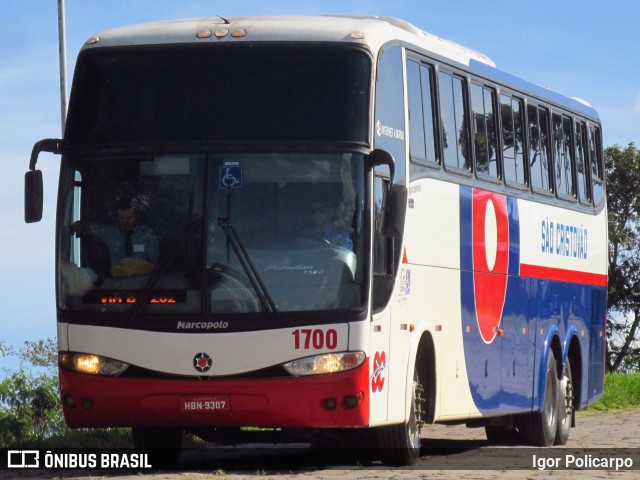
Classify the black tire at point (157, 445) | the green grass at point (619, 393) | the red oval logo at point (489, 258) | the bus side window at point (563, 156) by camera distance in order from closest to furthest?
1. the black tire at point (157, 445)
2. the red oval logo at point (489, 258)
3. the bus side window at point (563, 156)
4. the green grass at point (619, 393)

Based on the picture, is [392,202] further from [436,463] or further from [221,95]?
[436,463]

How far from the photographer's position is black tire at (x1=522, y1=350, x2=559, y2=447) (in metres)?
19.4

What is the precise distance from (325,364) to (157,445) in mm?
2536

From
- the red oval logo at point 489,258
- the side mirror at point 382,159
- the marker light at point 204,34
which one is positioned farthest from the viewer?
the red oval logo at point 489,258

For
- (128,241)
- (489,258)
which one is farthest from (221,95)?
(489,258)

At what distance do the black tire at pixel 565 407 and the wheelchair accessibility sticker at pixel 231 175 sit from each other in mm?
8163

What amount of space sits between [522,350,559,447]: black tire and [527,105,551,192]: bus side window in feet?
7.00

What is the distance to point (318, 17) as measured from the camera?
14.6 m

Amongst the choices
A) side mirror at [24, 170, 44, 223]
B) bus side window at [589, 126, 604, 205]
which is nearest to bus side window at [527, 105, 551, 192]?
bus side window at [589, 126, 604, 205]

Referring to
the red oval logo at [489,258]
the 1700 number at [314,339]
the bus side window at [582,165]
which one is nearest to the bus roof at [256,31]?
the 1700 number at [314,339]

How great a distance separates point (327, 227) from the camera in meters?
13.3

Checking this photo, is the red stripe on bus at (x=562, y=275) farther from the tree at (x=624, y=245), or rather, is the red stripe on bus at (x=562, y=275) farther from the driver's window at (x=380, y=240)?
the tree at (x=624, y=245)

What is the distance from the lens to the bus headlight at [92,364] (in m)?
13.5

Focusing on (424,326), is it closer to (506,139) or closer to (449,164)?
(449,164)
